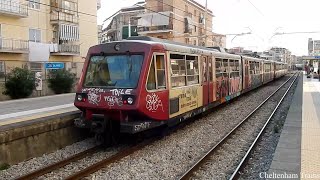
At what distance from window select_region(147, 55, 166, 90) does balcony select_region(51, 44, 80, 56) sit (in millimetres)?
22433

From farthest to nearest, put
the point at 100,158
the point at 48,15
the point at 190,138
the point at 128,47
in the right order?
the point at 48,15 < the point at 190,138 < the point at 128,47 < the point at 100,158

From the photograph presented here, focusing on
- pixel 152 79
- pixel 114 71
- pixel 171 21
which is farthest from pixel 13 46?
pixel 171 21

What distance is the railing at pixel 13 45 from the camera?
25.7 m

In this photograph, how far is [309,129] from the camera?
10.8 meters

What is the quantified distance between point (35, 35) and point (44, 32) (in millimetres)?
1247

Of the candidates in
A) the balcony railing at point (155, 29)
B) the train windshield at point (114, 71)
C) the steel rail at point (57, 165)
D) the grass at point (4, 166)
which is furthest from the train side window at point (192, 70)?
the balcony railing at point (155, 29)

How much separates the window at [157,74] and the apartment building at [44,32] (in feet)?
52.8

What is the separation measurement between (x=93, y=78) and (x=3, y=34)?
746 inches

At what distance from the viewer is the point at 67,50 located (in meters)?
31.8

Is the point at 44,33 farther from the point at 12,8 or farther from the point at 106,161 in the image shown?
the point at 106,161

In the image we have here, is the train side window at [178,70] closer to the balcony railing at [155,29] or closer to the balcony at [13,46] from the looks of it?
the balcony at [13,46]

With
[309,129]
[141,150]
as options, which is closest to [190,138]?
[141,150]

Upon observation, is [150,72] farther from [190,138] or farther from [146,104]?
[190,138]

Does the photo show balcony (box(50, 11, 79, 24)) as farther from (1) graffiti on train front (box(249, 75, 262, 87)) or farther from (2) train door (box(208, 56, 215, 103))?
(2) train door (box(208, 56, 215, 103))
